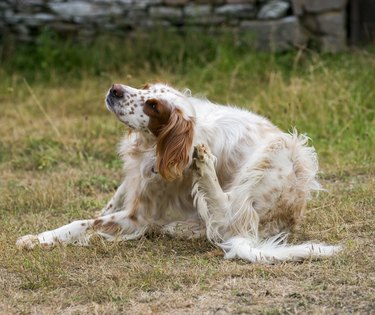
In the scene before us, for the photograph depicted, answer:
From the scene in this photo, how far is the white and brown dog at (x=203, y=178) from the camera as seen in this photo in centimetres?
555

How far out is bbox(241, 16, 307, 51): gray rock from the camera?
36.6 ft

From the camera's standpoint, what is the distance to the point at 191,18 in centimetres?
1145

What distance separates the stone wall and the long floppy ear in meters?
5.62

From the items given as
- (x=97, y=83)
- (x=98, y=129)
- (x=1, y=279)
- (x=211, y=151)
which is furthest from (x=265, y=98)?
(x=1, y=279)

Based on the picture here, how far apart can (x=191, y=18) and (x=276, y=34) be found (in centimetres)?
106

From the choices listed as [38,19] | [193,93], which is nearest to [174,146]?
[193,93]

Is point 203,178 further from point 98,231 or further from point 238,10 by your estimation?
point 238,10

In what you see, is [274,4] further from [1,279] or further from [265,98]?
[1,279]

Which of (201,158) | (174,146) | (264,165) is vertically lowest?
(264,165)

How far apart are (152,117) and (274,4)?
6024 mm

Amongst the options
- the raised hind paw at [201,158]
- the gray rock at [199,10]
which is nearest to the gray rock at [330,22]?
the gray rock at [199,10]

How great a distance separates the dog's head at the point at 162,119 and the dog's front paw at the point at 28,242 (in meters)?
0.92

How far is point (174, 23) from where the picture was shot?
11.6 metres

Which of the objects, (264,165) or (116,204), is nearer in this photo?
(264,165)
